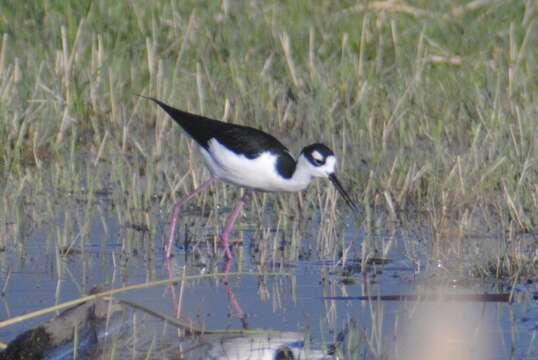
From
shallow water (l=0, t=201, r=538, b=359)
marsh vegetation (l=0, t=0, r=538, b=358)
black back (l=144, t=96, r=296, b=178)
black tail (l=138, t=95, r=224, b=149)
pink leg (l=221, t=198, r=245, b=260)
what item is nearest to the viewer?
shallow water (l=0, t=201, r=538, b=359)

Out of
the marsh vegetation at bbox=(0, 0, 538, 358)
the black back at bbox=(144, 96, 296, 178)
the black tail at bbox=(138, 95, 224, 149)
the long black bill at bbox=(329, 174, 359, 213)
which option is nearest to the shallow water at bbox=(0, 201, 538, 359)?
the marsh vegetation at bbox=(0, 0, 538, 358)

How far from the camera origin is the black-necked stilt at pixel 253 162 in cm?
782

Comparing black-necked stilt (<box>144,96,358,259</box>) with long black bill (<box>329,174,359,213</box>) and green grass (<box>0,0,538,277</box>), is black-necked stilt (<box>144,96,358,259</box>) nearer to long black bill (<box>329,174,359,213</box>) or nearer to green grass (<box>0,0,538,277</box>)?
long black bill (<box>329,174,359,213</box>)

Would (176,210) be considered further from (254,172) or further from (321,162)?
(321,162)

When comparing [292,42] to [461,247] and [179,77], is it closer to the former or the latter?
[179,77]

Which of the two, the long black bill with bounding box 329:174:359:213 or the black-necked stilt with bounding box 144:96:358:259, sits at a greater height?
the black-necked stilt with bounding box 144:96:358:259

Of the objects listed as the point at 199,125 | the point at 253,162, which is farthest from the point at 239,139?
the point at 199,125

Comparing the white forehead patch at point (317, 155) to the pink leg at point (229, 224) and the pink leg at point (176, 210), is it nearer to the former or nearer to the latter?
the pink leg at point (229, 224)

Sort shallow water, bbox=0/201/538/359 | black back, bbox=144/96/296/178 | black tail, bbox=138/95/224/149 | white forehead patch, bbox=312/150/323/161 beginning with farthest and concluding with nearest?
black tail, bbox=138/95/224/149 < black back, bbox=144/96/296/178 < white forehead patch, bbox=312/150/323/161 < shallow water, bbox=0/201/538/359

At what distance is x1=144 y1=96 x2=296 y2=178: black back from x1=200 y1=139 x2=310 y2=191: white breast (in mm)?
31

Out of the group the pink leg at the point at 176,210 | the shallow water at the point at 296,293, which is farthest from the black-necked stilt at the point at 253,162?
the shallow water at the point at 296,293

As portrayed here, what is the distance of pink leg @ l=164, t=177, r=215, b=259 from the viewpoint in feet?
23.9

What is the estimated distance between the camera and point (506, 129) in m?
8.97

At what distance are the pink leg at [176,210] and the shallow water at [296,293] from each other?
2.2 inches
